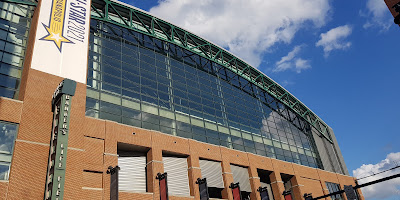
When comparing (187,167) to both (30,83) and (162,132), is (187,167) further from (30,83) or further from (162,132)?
(30,83)

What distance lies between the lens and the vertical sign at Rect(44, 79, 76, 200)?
2097 cm

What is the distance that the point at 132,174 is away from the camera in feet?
99.3

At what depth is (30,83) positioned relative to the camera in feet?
82.6

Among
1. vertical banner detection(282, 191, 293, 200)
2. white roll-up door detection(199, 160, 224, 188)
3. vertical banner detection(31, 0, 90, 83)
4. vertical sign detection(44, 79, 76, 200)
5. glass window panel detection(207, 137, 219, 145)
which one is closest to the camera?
vertical sign detection(44, 79, 76, 200)

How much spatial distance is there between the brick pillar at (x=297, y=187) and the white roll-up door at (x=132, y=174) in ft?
81.9

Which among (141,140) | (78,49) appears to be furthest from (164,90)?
(78,49)

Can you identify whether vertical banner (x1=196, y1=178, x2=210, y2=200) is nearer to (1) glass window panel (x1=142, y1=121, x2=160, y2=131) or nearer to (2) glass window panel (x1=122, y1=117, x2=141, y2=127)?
(1) glass window panel (x1=142, y1=121, x2=160, y2=131)

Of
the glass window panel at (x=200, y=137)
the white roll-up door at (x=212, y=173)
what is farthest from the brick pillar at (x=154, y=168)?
the glass window panel at (x=200, y=137)

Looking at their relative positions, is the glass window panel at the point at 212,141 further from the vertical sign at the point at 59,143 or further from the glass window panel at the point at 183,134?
the vertical sign at the point at 59,143

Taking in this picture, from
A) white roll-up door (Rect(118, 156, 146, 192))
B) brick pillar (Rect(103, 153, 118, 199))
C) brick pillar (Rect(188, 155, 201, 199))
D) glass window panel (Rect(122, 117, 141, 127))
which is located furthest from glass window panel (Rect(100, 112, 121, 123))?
brick pillar (Rect(188, 155, 201, 199))

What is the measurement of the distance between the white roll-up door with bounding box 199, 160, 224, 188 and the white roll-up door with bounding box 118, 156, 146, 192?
24.3 ft

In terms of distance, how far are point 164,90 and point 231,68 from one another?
1934cm

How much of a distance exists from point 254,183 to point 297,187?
32.3 ft

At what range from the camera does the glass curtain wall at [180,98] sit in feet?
111
